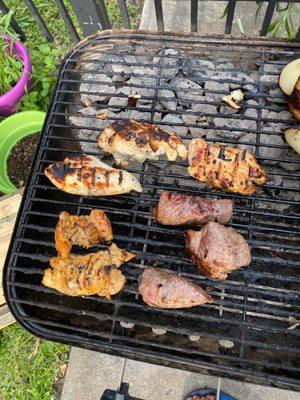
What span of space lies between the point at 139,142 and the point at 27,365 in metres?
2.27

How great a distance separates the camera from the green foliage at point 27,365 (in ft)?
11.3

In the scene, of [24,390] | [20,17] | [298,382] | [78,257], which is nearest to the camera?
[298,382]

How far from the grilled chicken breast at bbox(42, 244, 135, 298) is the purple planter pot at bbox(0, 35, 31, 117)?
82.8 inches

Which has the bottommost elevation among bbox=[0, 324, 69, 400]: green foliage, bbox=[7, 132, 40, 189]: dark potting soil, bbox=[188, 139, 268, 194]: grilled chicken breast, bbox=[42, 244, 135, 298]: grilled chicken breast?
bbox=[0, 324, 69, 400]: green foliage

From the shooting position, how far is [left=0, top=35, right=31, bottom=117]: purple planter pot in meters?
3.91

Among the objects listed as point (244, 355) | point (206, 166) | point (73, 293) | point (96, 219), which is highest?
point (206, 166)

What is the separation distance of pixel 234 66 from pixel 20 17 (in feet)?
9.89

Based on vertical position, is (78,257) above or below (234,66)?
below

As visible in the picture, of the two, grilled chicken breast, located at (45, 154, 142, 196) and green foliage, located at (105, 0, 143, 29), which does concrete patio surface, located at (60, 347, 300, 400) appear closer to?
grilled chicken breast, located at (45, 154, 142, 196)

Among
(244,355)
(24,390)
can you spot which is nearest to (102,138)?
(244,355)

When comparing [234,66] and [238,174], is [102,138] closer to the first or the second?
[238,174]

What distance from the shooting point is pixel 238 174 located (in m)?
2.53

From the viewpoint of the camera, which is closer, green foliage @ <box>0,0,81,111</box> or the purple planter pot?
the purple planter pot

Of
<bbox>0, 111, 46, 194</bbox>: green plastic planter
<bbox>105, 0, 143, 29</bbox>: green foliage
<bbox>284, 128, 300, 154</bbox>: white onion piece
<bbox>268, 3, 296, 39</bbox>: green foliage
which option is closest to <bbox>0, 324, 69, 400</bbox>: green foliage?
<bbox>0, 111, 46, 194</bbox>: green plastic planter
